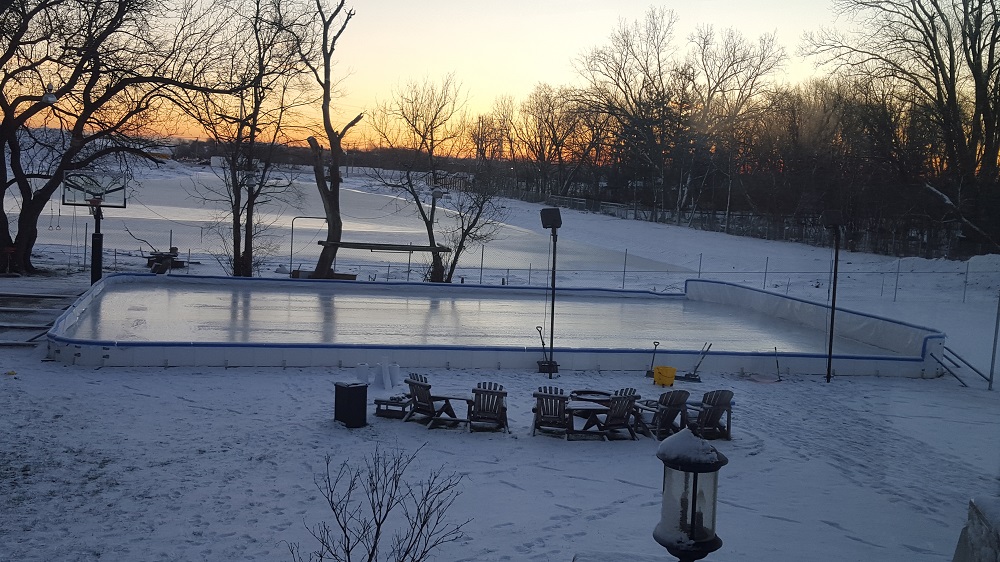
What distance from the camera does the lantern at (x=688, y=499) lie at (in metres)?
4.73

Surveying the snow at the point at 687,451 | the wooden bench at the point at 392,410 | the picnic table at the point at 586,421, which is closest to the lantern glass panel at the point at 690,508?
the snow at the point at 687,451

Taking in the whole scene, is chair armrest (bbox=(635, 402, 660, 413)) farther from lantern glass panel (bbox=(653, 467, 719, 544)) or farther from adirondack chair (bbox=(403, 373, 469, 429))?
lantern glass panel (bbox=(653, 467, 719, 544))

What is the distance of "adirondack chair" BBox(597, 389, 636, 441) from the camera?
38.5 ft

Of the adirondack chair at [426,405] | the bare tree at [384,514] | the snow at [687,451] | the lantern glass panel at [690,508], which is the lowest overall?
the bare tree at [384,514]

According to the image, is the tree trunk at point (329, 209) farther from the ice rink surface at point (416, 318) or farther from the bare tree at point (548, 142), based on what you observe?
the bare tree at point (548, 142)

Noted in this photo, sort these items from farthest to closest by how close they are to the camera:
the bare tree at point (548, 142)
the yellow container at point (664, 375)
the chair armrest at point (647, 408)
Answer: the bare tree at point (548, 142), the yellow container at point (664, 375), the chair armrest at point (647, 408)

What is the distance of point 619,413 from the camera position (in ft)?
38.7

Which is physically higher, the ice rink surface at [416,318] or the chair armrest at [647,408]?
the ice rink surface at [416,318]

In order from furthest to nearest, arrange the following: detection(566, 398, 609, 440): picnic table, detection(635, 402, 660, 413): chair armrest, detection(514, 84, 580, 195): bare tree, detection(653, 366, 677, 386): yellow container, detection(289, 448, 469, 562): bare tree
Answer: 1. detection(514, 84, 580, 195): bare tree
2. detection(653, 366, 677, 386): yellow container
3. detection(635, 402, 660, 413): chair armrest
4. detection(566, 398, 609, 440): picnic table
5. detection(289, 448, 469, 562): bare tree

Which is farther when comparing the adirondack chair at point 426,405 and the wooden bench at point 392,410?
the wooden bench at point 392,410

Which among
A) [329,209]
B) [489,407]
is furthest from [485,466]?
[329,209]

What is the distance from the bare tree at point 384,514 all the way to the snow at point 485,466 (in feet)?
0.61

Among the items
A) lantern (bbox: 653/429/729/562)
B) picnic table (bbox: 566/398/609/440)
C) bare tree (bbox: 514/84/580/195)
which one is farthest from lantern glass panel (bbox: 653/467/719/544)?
bare tree (bbox: 514/84/580/195)

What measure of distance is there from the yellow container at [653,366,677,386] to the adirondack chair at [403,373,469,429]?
4.54 m
